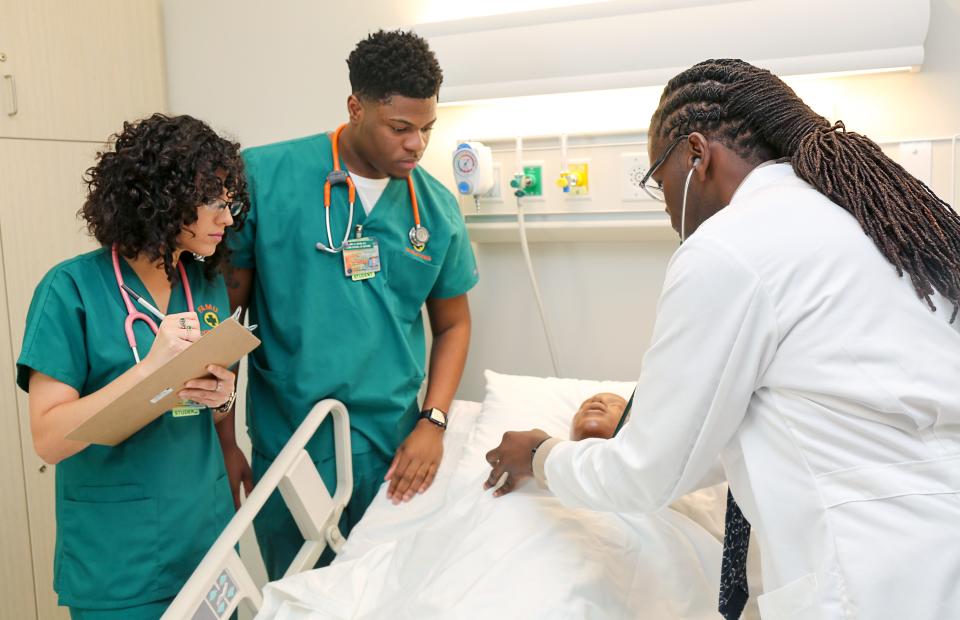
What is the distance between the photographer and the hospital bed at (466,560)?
4.41 feet

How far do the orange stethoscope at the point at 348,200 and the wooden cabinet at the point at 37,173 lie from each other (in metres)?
0.92

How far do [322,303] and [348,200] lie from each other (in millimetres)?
244

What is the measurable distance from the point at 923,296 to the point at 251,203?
1.36 m

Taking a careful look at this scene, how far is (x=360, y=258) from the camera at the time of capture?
6.13 feet

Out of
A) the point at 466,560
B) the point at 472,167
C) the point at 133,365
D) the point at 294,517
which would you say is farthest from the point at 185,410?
the point at 472,167

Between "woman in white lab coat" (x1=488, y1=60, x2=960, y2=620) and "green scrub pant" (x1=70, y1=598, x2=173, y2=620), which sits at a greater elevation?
"woman in white lab coat" (x1=488, y1=60, x2=960, y2=620)

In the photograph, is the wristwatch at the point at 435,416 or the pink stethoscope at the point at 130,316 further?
the wristwatch at the point at 435,416

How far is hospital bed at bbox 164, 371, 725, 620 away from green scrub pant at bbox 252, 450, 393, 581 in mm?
123

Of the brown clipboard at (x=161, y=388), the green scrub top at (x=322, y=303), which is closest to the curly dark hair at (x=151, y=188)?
the brown clipboard at (x=161, y=388)

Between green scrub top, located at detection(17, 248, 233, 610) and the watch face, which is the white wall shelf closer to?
the watch face

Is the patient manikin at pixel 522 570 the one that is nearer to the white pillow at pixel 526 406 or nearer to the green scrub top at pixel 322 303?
the white pillow at pixel 526 406

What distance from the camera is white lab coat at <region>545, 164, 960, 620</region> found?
992 millimetres

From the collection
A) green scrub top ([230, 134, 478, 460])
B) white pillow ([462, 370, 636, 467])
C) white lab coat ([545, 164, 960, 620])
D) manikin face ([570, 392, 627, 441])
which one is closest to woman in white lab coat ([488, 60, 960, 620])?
white lab coat ([545, 164, 960, 620])

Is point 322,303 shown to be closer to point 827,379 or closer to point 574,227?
point 574,227
